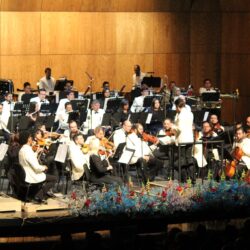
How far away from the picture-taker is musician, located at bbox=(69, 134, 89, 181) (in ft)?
47.9

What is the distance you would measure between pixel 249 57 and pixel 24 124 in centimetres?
766

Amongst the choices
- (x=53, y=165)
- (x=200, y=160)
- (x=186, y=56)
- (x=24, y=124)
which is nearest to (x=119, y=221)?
(x=53, y=165)

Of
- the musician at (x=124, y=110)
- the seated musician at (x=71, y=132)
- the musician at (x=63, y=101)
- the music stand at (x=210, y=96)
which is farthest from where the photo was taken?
the music stand at (x=210, y=96)

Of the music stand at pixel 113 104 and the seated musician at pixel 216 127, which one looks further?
the music stand at pixel 113 104

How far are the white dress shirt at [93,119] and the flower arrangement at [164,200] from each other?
5.12 metres

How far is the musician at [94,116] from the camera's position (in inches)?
722

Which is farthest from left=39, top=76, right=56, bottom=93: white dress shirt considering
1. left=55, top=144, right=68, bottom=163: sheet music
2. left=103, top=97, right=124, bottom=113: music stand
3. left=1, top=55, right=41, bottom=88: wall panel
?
left=55, top=144, right=68, bottom=163: sheet music

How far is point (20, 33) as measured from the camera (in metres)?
23.5

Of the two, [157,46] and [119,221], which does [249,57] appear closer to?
[157,46]

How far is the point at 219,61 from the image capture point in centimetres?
2408

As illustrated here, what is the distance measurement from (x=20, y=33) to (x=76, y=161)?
9.47 meters

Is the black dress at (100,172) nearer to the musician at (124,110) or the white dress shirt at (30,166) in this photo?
the white dress shirt at (30,166)

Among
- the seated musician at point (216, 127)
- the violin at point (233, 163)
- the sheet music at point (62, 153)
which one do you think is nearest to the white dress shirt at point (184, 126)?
the seated musician at point (216, 127)

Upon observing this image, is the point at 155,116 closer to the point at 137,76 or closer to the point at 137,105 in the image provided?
the point at 137,105
